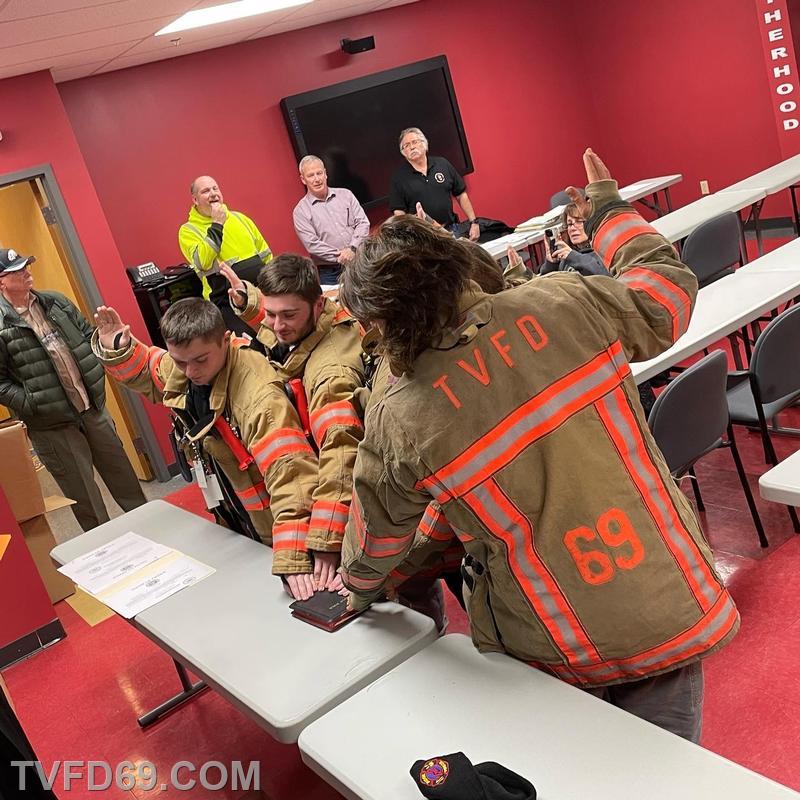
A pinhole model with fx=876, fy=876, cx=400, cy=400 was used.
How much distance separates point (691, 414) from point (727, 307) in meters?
0.83

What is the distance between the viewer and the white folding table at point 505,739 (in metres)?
1.35

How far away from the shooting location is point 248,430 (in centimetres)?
243

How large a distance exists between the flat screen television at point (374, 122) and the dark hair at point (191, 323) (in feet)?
17.6

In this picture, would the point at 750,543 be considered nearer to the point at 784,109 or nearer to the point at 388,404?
the point at 388,404

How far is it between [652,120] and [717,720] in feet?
25.2

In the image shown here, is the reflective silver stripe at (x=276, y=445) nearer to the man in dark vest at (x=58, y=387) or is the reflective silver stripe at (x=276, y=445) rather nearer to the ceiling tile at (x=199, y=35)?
the man in dark vest at (x=58, y=387)

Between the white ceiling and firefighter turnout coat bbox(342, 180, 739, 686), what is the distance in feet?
11.4

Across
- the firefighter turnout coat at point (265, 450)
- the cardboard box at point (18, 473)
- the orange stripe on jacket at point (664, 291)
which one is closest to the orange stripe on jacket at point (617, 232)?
the orange stripe on jacket at point (664, 291)

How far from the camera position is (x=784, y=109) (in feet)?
22.9

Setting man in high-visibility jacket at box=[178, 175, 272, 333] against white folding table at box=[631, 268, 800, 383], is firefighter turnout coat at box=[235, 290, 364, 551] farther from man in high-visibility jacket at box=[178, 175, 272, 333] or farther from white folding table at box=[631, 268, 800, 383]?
man in high-visibility jacket at box=[178, 175, 272, 333]

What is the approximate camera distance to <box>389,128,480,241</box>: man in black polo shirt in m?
7.36

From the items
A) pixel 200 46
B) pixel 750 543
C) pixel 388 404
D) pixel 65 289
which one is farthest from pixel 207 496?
pixel 200 46

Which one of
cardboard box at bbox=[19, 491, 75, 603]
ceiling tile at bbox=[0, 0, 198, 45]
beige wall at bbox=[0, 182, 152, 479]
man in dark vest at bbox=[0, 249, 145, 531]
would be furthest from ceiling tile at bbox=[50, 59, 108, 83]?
cardboard box at bbox=[19, 491, 75, 603]

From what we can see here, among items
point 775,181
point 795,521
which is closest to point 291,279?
point 795,521
